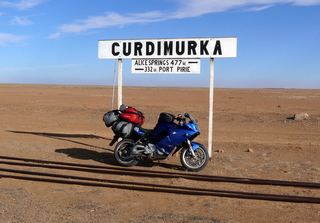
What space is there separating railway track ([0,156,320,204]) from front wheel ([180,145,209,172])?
16.5 inches

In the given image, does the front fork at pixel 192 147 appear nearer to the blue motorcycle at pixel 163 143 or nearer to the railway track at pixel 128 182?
the blue motorcycle at pixel 163 143

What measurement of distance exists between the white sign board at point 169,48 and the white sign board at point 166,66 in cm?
15

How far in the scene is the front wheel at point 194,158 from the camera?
956cm

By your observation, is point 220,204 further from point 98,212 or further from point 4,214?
point 4,214

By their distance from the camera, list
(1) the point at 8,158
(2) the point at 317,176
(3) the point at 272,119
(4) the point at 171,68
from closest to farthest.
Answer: (2) the point at 317,176 → (1) the point at 8,158 → (4) the point at 171,68 → (3) the point at 272,119

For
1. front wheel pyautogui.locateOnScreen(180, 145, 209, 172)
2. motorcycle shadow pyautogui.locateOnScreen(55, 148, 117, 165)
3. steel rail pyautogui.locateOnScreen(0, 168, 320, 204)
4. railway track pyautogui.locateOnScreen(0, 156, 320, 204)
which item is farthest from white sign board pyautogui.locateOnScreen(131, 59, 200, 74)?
steel rail pyautogui.locateOnScreen(0, 168, 320, 204)

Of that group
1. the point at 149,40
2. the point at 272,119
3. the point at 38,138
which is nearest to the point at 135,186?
the point at 149,40

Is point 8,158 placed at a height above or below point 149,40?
below

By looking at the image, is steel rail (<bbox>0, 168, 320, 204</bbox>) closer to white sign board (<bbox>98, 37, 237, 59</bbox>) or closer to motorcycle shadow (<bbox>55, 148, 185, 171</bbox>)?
motorcycle shadow (<bbox>55, 148, 185, 171</bbox>)

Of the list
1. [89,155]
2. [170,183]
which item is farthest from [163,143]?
[89,155]

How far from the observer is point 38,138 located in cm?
1441

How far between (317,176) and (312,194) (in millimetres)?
1636

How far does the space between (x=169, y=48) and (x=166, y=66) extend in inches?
20.9

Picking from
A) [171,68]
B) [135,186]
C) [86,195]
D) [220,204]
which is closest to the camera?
[220,204]
